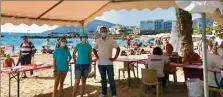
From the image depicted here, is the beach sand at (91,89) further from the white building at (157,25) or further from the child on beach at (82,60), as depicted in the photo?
the white building at (157,25)

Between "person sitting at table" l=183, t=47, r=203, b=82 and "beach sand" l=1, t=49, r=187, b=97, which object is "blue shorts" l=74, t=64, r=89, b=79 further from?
"person sitting at table" l=183, t=47, r=203, b=82

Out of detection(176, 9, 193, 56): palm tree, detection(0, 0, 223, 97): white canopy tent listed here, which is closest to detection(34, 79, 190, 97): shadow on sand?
detection(0, 0, 223, 97): white canopy tent

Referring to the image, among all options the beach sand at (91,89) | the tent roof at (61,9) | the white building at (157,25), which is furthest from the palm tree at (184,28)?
the white building at (157,25)

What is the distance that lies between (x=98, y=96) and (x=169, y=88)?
1.87 metres

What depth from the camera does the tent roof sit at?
6348 millimetres

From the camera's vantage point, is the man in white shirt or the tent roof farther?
the tent roof

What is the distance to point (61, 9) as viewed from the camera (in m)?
7.17

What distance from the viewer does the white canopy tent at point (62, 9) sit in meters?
6.34

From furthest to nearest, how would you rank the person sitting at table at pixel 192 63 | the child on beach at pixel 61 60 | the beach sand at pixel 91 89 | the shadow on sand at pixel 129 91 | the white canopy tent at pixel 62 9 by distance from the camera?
the beach sand at pixel 91 89 → the shadow on sand at pixel 129 91 → the person sitting at table at pixel 192 63 → the white canopy tent at pixel 62 9 → the child on beach at pixel 61 60

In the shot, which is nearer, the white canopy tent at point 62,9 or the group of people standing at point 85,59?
the group of people standing at point 85,59

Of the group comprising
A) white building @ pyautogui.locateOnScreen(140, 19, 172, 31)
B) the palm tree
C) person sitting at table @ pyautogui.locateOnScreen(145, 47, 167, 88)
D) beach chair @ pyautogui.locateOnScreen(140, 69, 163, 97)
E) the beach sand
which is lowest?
the beach sand

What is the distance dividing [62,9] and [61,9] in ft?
0.11

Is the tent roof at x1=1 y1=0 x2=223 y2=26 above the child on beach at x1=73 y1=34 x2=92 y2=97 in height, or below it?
above

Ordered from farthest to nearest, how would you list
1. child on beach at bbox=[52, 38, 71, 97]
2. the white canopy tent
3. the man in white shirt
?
the white canopy tent → the man in white shirt → child on beach at bbox=[52, 38, 71, 97]
